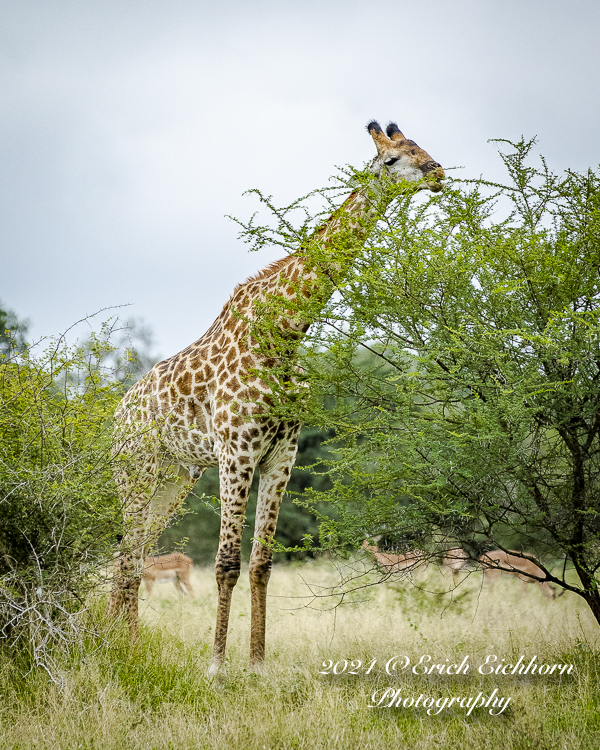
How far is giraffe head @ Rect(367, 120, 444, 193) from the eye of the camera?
5277mm

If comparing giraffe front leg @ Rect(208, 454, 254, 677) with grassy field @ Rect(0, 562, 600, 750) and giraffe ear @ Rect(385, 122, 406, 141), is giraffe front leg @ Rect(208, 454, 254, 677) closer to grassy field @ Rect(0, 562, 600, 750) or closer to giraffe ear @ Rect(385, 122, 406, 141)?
grassy field @ Rect(0, 562, 600, 750)

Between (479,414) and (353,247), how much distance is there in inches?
65.5

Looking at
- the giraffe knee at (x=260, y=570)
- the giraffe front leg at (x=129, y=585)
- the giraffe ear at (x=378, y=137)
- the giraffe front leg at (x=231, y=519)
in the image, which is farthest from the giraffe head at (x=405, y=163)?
the giraffe front leg at (x=129, y=585)

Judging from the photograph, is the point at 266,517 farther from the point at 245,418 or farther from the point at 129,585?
the point at 129,585

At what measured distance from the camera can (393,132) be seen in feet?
18.7

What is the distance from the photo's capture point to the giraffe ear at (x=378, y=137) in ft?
17.9

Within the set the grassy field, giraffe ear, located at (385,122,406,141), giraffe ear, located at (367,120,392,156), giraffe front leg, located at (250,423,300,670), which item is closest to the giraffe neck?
giraffe ear, located at (367,120,392,156)

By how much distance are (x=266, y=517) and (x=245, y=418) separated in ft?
2.90

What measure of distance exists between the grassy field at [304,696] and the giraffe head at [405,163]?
143 inches

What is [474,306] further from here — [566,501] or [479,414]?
[566,501]

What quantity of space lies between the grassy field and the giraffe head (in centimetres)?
363

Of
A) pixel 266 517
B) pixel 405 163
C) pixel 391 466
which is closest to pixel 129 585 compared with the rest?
pixel 266 517

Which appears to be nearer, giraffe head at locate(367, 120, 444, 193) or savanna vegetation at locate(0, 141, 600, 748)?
savanna vegetation at locate(0, 141, 600, 748)

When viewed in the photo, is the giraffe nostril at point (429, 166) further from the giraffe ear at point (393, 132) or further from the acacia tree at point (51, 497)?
A: the acacia tree at point (51, 497)
